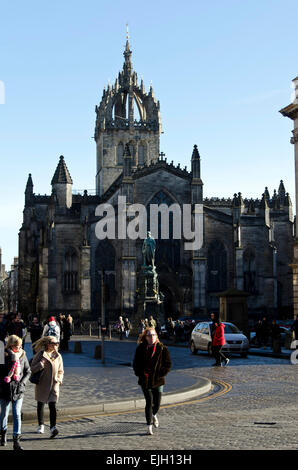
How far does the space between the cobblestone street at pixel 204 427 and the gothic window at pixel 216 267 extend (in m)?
45.7

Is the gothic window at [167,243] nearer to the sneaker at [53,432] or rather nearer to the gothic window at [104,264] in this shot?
the gothic window at [104,264]

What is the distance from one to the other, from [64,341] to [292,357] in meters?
8.93

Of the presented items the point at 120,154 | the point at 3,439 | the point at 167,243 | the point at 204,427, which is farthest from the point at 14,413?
the point at 120,154

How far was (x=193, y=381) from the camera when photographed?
16.0 m

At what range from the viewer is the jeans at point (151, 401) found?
32.9ft

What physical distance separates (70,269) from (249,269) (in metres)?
14.8

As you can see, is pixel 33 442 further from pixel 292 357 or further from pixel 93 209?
pixel 93 209

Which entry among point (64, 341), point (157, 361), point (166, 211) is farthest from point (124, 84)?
point (157, 361)

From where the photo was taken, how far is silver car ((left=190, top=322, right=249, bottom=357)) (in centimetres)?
2517

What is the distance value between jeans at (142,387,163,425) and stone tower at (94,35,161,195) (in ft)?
219

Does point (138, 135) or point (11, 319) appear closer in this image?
point (11, 319)

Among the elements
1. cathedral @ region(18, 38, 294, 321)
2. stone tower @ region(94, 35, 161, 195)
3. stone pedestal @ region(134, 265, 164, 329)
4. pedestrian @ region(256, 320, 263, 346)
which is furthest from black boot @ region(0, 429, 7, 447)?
stone tower @ region(94, 35, 161, 195)

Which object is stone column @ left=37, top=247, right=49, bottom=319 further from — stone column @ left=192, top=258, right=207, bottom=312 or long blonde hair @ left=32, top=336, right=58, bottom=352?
long blonde hair @ left=32, top=336, right=58, bottom=352

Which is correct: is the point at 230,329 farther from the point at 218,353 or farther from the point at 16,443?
the point at 16,443
